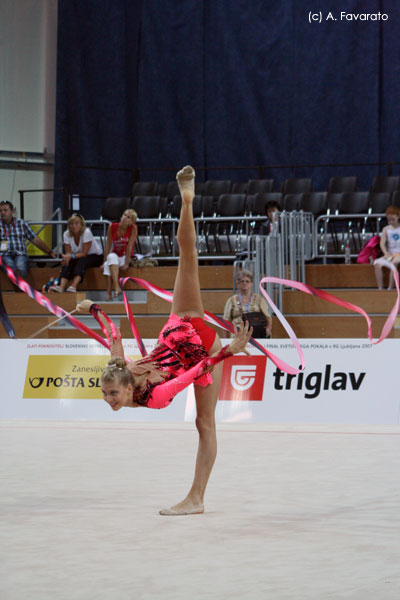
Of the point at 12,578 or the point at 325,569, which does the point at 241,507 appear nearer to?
the point at 325,569

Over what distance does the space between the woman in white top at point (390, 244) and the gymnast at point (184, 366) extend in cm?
533

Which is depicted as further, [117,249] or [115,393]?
[117,249]

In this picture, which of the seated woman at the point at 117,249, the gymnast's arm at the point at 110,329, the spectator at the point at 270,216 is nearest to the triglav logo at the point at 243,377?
the spectator at the point at 270,216

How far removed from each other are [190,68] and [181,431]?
349 inches

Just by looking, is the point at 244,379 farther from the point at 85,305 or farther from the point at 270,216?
the point at 85,305

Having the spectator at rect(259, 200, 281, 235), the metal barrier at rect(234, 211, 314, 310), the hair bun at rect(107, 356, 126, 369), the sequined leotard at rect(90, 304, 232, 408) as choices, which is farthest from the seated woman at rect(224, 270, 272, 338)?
the hair bun at rect(107, 356, 126, 369)

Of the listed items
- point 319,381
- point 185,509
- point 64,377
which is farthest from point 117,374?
point 64,377

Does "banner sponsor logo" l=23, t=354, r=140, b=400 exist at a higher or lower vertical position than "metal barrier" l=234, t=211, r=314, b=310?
lower

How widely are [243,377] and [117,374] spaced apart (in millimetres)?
3748

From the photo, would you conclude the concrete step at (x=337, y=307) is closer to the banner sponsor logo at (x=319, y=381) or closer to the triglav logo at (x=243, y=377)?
the triglav logo at (x=243, y=377)

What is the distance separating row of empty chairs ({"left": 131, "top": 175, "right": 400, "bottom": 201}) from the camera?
12.0 meters

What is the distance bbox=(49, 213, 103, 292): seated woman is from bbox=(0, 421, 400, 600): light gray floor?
12.4 ft

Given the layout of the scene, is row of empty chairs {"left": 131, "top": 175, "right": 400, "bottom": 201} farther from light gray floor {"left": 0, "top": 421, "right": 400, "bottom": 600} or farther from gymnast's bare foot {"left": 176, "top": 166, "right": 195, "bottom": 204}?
gymnast's bare foot {"left": 176, "top": 166, "right": 195, "bottom": 204}

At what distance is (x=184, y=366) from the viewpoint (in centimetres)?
423
